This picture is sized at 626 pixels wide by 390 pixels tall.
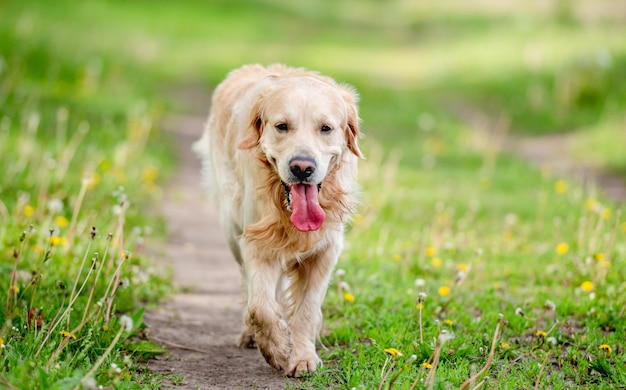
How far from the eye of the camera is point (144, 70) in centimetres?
1595

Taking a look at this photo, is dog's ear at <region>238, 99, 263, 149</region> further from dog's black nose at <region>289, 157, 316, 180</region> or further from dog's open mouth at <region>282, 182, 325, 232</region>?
dog's black nose at <region>289, 157, 316, 180</region>

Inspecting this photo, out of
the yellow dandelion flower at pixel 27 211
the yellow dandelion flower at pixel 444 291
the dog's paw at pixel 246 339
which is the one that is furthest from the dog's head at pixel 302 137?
the yellow dandelion flower at pixel 27 211

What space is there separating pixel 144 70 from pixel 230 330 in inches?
444

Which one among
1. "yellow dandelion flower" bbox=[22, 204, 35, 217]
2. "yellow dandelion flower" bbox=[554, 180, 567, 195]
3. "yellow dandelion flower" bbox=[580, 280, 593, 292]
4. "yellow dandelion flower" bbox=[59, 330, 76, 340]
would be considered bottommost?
"yellow dandelion flower" bbox=[59, 330, 76, 340]

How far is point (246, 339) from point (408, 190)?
15.1ft

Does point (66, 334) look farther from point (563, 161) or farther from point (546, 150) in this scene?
point (546, 150)

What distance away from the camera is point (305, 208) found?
4.34 metres

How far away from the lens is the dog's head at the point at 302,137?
420cm

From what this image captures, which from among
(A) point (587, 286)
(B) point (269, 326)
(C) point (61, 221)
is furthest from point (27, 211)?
(A) point (587, 286)

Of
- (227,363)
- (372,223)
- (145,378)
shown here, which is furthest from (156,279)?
(372,223)

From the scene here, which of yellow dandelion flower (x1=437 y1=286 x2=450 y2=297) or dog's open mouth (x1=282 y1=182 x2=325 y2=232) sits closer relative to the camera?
dog's open mouth (x1=282 y1=182 x2=325 y2=232)

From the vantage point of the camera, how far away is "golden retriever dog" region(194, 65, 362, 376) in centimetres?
434

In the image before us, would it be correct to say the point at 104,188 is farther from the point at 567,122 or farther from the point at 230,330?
the point at 567,122

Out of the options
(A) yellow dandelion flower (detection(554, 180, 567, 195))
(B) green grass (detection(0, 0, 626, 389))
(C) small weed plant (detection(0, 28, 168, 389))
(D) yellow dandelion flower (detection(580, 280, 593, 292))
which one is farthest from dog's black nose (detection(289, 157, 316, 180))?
(A) yellow dandelion flower (detection(554, 180, 567, 195))
